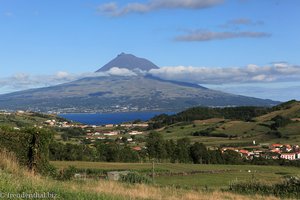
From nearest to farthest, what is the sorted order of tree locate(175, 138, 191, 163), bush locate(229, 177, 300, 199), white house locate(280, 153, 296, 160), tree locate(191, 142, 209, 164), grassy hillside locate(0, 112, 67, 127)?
1. bush locate(229, 177, 300, 199)
2. tree locate(175, 138, 191, 163)
3. tree locate(191, 142, 209, 164)
4. grassy hillside locate(0, 112, 67, 127)
5. white house locate(280, 153, 296, 160)

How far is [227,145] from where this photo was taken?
344 ft

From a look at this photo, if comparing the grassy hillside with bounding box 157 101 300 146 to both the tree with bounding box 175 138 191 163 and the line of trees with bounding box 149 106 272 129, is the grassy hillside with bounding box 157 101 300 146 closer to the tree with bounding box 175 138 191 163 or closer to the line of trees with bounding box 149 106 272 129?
the line of trees with bounding box 149 106 272 129

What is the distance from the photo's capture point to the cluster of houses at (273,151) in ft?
286

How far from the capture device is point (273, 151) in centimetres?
9488

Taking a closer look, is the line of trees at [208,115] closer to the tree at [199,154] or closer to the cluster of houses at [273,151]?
the cluster of houses at [273,151]

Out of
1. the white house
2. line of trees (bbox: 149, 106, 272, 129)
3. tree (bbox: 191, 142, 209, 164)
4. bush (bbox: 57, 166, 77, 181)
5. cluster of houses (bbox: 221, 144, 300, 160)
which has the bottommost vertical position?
the white house

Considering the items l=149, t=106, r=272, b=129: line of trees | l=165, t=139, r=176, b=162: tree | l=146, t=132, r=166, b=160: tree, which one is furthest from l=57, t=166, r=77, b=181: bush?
l=149, t=106, r=272, b=129: line of trees

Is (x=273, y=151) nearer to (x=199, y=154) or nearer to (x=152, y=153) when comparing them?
(x=199, y=154)

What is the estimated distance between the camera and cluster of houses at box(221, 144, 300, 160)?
8732 centimetres

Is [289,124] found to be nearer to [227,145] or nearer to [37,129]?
[227,145]

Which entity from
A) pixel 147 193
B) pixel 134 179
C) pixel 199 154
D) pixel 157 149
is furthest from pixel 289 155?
pixel 147 193

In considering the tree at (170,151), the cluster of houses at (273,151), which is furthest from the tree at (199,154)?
the cluster of houses at (273,151)

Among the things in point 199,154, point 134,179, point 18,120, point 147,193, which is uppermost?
point 147,193

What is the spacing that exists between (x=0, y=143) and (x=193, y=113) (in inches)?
6190
